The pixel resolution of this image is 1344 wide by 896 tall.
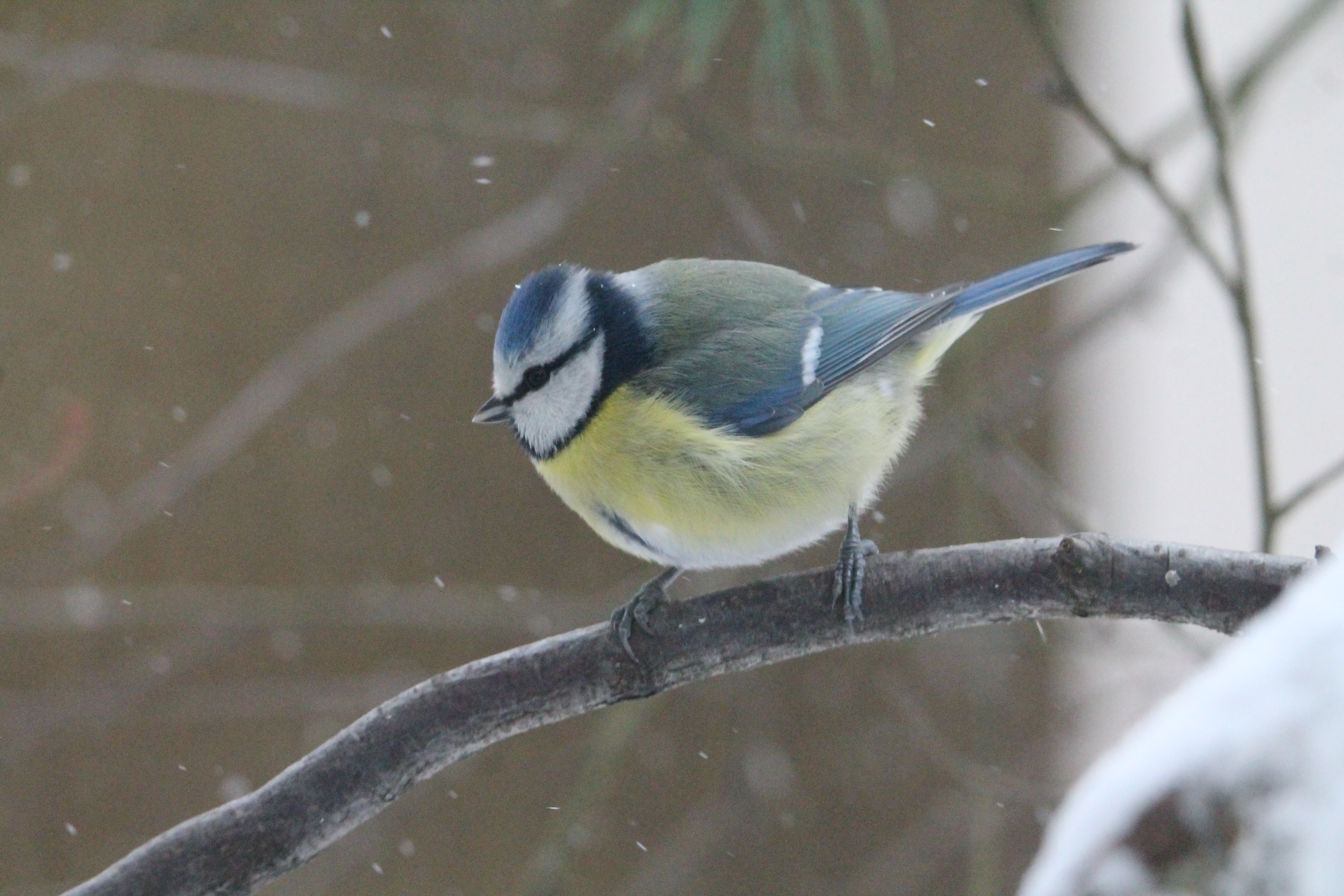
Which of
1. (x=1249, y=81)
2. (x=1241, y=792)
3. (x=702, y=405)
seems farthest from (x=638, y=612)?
(x=1249, y=81)

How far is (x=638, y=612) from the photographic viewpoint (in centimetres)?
104

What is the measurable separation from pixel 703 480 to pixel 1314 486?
0.51 metres

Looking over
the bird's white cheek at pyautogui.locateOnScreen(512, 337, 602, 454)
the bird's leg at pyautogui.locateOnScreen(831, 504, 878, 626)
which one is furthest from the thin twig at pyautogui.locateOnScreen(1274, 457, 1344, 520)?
the bird's white cheek at pyautogui.locateOnScreen(512, 337, 602, 454)

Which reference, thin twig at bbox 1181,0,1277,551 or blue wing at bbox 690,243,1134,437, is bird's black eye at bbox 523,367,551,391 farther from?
thin twig at bbox 1181,0,1277,551

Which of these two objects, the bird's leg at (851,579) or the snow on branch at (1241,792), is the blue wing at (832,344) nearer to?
the bird's leg at (851,579)

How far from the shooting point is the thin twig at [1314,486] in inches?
40.9

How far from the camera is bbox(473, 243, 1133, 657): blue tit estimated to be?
111 cm

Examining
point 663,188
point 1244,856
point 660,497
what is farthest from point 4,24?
point 1244,856

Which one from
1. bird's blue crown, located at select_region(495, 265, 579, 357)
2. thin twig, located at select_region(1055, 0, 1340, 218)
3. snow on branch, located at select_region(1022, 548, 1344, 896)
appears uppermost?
snow on branch, located at select_region(1022, 548, 1344, 896)

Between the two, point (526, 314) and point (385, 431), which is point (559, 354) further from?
point (385, 431)

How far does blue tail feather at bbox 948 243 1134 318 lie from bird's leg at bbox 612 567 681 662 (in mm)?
434

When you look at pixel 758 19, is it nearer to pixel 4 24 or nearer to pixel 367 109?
→ pixel 367 109

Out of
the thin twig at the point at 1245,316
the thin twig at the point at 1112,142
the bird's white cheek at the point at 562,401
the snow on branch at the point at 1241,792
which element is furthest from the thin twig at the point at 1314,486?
the snow on branch at the point at 1241,792

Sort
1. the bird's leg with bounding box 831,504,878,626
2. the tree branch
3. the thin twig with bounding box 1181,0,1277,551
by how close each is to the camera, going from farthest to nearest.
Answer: the thin twig with bounding box 1181,0,1277,551
the bird's leg with bounding box 831,504,878,626
the tree branch
